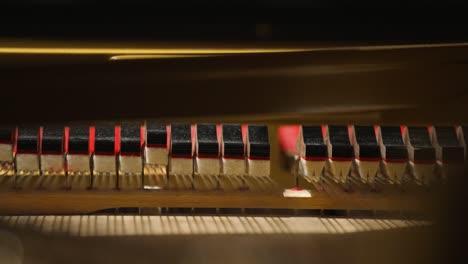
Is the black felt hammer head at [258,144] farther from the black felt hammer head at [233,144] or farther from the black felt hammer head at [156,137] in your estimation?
the black felt hammer head at [156,137]

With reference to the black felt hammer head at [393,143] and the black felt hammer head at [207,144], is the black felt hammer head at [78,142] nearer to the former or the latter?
the black felt hammer head at [207,144]

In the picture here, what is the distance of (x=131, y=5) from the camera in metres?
1.38

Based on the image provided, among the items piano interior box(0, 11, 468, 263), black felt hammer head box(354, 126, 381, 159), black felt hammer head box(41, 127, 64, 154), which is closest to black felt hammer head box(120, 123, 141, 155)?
piano interior box(0, 11, 468, 263)

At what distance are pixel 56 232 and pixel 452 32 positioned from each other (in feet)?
3.39

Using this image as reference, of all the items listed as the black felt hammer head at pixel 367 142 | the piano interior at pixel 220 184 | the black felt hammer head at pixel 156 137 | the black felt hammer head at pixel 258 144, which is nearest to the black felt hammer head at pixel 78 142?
the piano interior at pixel 220 184

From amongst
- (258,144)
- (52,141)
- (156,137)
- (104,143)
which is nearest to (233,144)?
(258,144)

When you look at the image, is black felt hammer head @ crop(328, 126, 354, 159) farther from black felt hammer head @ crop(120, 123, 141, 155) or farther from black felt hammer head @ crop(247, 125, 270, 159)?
black felt hammer head @ crop(120, 123, 141, 155)

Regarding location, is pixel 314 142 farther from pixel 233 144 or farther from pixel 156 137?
pixel 156 137

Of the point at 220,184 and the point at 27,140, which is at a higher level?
the point at 27,140

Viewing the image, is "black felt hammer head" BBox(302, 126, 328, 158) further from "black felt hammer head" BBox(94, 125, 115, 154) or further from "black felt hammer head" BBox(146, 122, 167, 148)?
"black felt hammer head" BBox(94, 125, 115, 154)

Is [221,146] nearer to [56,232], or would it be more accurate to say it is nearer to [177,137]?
[177,137]

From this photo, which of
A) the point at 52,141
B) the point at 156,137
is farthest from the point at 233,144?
the point at 52,141

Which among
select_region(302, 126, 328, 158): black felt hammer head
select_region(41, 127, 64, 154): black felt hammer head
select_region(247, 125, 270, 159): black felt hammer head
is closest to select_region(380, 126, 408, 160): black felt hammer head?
select_region(302, 126, 328, 158): black felt hammer head

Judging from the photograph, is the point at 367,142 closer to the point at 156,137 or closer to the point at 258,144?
the point at 258,144
